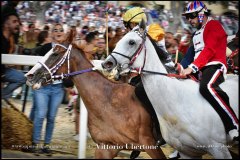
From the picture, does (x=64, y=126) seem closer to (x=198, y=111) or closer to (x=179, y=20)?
(x=198, y=111)

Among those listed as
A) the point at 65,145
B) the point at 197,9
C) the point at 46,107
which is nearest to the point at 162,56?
the point at 197,9

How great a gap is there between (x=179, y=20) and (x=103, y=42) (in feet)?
52.5

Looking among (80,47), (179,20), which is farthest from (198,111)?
(179,20)

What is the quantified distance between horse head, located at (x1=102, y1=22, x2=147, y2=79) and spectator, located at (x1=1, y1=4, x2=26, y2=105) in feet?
7.28

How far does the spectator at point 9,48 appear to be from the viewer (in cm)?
737

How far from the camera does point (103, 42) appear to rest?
30.7 feet

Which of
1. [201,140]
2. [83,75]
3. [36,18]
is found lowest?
[36,18]

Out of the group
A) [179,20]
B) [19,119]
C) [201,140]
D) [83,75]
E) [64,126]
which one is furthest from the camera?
[179,20]

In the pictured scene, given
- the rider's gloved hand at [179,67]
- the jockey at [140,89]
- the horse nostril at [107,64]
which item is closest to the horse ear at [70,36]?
the jockey at [140,89]

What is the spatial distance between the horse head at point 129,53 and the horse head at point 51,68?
3.29ft

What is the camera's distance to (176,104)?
5.89 meters

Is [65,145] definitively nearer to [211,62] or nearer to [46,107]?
[46,107]

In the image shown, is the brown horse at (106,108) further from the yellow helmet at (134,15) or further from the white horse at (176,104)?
the yellow helmet at (134,15)

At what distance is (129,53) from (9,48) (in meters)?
2.79
